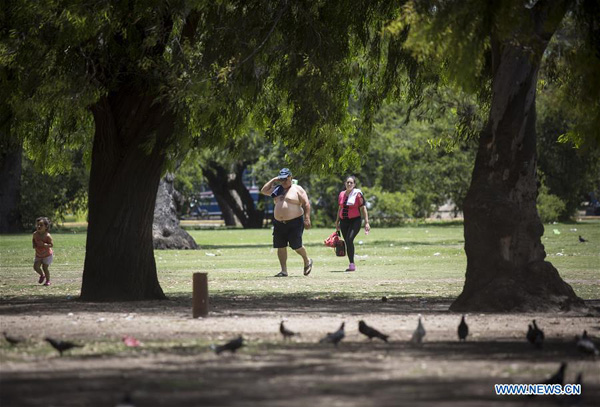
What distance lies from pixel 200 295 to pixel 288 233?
31.3 ft

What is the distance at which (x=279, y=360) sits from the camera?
10133 mm

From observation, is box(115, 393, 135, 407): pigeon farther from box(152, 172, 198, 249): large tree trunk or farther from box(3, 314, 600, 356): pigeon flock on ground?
box(152, 172, 198, 249): large tree trunk

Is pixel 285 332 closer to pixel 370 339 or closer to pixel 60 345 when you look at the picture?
pixel 370 339

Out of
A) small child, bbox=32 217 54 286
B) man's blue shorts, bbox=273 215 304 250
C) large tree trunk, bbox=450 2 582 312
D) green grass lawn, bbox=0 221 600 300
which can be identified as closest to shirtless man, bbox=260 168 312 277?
man's blue shorts, bbox=273 215 304 250

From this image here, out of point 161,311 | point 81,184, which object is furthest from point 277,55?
point 81,184

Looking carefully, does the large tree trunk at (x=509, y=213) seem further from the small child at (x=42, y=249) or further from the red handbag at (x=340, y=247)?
the red handbag at (x=340, y=247)

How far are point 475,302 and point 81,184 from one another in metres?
44.1

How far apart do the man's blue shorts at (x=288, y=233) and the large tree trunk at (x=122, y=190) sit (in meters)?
6.49

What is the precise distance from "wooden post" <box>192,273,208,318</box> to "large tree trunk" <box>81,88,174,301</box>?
10.5 feet

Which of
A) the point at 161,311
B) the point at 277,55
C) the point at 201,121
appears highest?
the point at 277,55

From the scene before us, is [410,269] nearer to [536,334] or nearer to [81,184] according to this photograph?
[536,334]

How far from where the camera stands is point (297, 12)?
1688 centimetres

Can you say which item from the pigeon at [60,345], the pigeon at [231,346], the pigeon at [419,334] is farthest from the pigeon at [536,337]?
the pigeon at [60,345]

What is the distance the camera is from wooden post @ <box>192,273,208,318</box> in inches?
551
